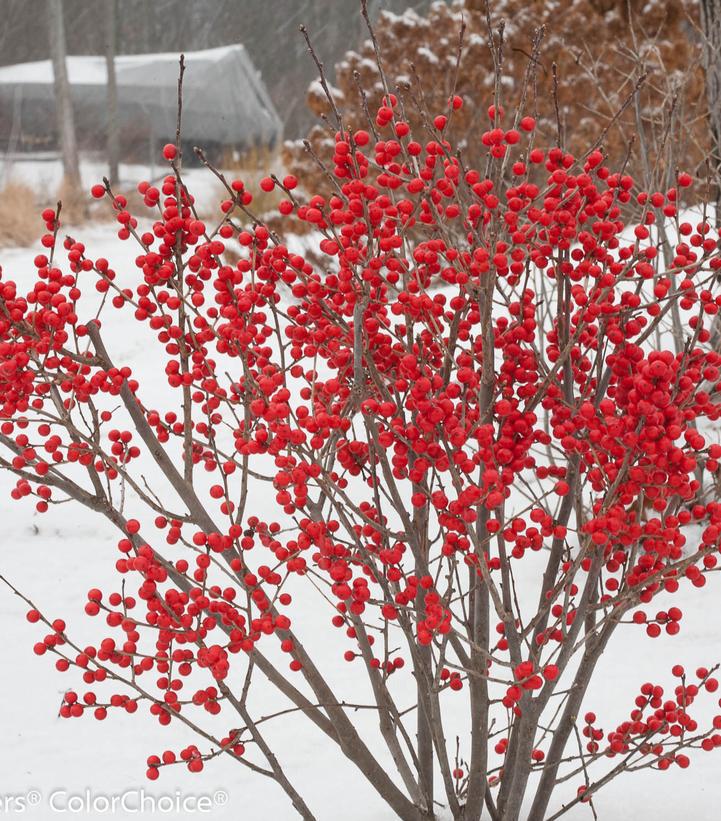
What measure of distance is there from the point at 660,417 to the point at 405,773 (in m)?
1.17

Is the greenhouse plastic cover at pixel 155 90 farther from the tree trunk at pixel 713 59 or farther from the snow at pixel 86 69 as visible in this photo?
the tree trunk at pixel 713 59

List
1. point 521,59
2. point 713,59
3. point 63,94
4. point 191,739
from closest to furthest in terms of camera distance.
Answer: point 191,739
point 713,59
point 521,59
point 63,94

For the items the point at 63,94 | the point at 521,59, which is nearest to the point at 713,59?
the point at 521,59

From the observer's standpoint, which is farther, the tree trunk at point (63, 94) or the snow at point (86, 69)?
the snow at point (86, 69)

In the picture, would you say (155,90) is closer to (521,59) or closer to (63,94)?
(63,94)

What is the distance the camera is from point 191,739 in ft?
9.93

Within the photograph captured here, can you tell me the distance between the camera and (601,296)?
1689mm

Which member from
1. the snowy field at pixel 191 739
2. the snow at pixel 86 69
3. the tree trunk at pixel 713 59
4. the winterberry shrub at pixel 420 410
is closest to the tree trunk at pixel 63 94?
the snow at pixel 86 69

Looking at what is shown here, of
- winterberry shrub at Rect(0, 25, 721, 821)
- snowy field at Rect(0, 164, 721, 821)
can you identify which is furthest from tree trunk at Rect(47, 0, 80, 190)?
winterberry shrub at Rect(0, 25, 721, 821)

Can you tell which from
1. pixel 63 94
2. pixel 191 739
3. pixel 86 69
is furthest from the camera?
pixel 86 69

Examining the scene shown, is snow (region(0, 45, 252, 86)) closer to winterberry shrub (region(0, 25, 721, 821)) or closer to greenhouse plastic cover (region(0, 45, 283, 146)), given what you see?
greenhouse plastic cover (region(0, 45, 283, 146))

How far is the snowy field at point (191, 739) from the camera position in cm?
248

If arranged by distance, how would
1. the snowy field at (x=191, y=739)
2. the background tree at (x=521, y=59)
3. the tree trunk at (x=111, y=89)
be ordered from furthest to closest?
the tree trunk at (x=111, y=89) < the background tree at (x=521, y=59) < the snowy field at (x=191, y=739)

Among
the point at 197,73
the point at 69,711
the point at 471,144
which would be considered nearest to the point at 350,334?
the point at 69,711
